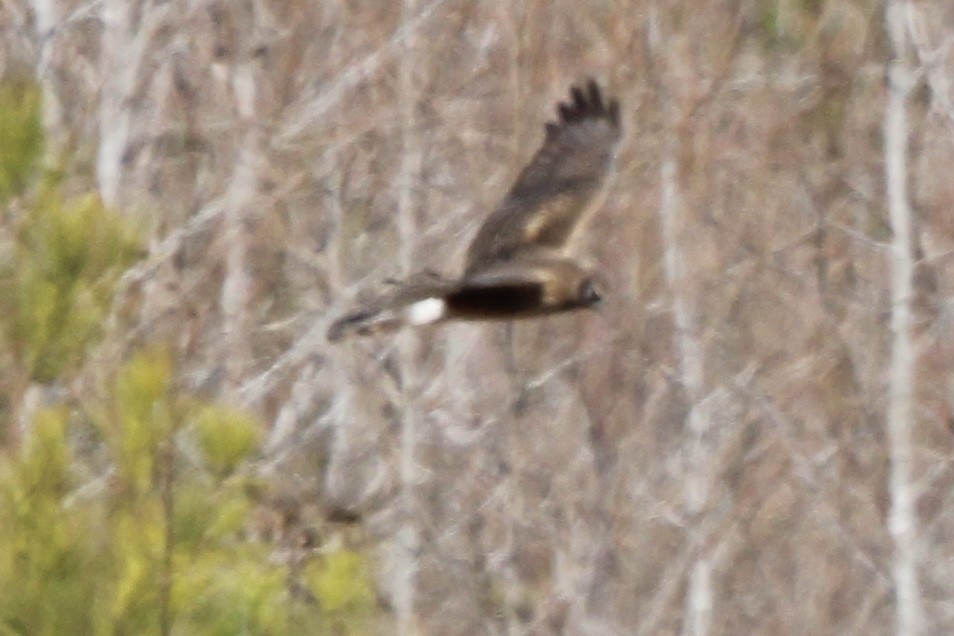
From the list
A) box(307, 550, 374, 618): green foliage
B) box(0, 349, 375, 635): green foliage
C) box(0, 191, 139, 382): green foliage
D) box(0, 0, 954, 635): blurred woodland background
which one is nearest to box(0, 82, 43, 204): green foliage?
box(0, 191, 139, 382): green foliage

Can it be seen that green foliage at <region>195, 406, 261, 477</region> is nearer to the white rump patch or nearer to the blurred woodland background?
the white rump patch

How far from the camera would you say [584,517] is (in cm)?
850

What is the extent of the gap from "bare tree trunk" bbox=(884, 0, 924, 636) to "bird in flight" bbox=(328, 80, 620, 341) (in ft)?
5.93

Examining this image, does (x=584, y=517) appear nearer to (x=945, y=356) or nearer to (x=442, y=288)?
(x=945, y=356)

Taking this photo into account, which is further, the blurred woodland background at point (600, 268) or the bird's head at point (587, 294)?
the blurred woodland background at point (600, 268)

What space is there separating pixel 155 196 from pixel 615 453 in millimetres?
1704

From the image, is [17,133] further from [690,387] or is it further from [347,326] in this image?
[690,387]

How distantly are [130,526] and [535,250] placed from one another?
93.7 inches

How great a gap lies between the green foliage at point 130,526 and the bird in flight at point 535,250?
3.99 feet

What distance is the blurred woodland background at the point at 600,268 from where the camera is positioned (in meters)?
7.96

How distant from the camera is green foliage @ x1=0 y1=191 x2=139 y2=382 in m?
3.44

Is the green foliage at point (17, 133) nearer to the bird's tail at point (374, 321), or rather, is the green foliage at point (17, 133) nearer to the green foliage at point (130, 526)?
the green foliage at point (130, 526)

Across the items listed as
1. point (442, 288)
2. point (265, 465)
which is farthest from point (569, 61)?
point (442, 288)

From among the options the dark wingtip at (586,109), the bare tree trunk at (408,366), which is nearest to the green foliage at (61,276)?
the dark wingtip at (586,109)
